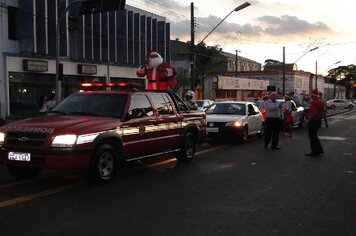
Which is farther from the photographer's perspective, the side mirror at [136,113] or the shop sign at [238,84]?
the shop sign at [238,84]

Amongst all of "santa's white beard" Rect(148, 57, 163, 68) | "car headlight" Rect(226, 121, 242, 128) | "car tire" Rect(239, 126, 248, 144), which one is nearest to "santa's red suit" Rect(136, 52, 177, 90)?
"santa's white beard" Rect(148, 57, 163, 68)

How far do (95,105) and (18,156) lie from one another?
182 cm

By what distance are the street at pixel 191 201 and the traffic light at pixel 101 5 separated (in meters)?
10.9

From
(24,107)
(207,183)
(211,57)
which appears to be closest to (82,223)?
(207,183)

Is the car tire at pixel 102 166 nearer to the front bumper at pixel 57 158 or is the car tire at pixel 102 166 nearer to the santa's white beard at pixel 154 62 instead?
the front bumper at pixel 57 158

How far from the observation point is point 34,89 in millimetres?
27891

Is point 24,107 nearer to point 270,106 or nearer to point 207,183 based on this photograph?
point 270,106

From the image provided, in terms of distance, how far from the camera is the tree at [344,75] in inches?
5591

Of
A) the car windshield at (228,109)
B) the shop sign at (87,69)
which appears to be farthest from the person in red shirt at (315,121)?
the shop sign at (87,69)

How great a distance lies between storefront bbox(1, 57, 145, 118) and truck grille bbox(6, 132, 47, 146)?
61.7 ft

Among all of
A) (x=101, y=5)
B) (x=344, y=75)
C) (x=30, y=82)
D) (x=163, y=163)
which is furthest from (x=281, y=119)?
(x=344, y=75)

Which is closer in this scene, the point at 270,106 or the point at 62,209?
the point at 62,209

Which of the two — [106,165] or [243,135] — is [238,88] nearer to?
[243,135]

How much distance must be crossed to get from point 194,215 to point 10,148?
332 centimetres
